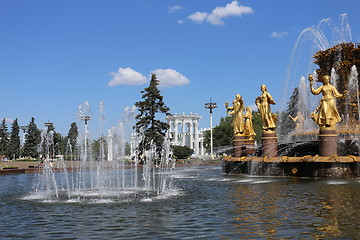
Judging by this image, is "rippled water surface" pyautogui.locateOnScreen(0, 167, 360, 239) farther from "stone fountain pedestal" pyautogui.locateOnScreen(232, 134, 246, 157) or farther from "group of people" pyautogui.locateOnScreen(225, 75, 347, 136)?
"stone fountain pedestal" pyautogui.locateOnScreen(232, 134, 246, 157)

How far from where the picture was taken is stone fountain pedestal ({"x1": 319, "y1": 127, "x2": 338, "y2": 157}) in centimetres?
1866

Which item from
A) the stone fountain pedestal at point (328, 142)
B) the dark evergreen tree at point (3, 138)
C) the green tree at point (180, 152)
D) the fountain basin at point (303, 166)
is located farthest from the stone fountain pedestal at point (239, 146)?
the dark evergreen tree at point (3, 138)

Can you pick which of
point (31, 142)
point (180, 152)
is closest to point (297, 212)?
point (180, 152)

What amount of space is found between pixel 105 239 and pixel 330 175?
44.8 feet

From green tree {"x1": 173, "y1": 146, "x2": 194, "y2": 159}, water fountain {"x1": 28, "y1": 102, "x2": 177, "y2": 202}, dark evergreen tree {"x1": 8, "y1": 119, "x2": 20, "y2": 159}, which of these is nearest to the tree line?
dark evergreen tree {"x1": 8, "y1": 119, "x2": 20, "y2": 159}

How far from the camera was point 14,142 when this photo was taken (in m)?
90.0

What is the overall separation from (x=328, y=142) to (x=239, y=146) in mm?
6474

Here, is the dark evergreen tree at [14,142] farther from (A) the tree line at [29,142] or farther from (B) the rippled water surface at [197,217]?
(B) the rippled water surface at [197,217]

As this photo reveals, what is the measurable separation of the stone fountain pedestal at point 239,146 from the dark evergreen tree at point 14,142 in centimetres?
7644

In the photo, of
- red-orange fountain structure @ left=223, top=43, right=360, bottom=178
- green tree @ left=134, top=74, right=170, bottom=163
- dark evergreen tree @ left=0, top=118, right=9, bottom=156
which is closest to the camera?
red-orange fountain structure @ left=223, top=43, right=360, bottom=178

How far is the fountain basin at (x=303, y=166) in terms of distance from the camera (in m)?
18.0

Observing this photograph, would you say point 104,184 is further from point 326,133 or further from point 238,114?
point 326,133

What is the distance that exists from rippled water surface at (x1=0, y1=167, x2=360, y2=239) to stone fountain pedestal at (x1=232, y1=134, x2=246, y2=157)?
414 inches

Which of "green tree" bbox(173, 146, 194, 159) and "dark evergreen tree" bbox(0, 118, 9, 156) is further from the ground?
"dark evergreen tree" bbox(0, 118, 9, 156)
